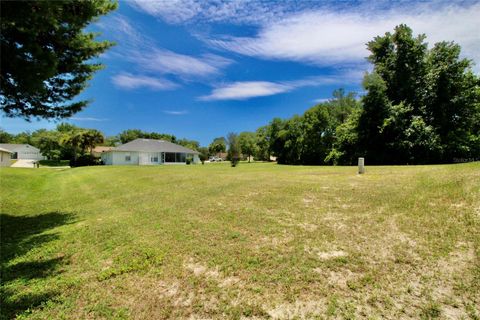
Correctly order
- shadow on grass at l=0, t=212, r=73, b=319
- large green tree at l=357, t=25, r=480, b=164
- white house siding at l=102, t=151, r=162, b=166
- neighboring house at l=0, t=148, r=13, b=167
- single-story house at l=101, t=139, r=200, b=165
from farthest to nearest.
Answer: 1. single-story house at l=101, t=139, r=200, b=165
2. white house siding at l=102, t=151, r=162, b=166
3. neighboring house at l=0, t=148, r=13, b=167
4. large green tree at l=357, t=25, r=480, b=164
5. shadow on grass at l=0, t=212, r=73, b=319

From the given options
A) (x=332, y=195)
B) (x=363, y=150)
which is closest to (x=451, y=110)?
(x=363, y=150)

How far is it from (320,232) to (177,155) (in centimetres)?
4327

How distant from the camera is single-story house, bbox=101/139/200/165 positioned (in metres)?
39.2

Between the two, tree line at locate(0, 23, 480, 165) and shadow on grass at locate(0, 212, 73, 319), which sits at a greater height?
tree line at locate(0, 23, 480, 165)

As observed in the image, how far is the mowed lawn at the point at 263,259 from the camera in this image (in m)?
3.14

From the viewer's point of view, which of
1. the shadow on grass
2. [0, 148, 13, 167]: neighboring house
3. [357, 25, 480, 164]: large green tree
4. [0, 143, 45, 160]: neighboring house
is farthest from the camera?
[0, 143, 45, 160]: neighboring house

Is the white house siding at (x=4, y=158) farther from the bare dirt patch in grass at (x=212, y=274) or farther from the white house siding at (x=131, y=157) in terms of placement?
the bare dirt patch in grass at (x=212, y=274)

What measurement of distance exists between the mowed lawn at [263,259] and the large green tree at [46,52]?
371 cm

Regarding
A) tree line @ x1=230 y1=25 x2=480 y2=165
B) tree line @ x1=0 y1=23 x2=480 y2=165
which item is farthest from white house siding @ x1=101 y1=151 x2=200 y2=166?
tree line @ x1=230 y1=25 x2=480 y2=165

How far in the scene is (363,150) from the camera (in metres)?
24.9

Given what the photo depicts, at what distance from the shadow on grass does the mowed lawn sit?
0.03 m

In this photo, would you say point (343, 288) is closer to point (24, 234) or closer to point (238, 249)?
point (238, 249)

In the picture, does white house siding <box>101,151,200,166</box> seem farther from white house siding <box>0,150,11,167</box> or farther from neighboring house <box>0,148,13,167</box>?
white house siding <box>0,150,11,167</box>

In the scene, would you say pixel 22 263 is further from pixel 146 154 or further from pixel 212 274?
pixel 146 154
